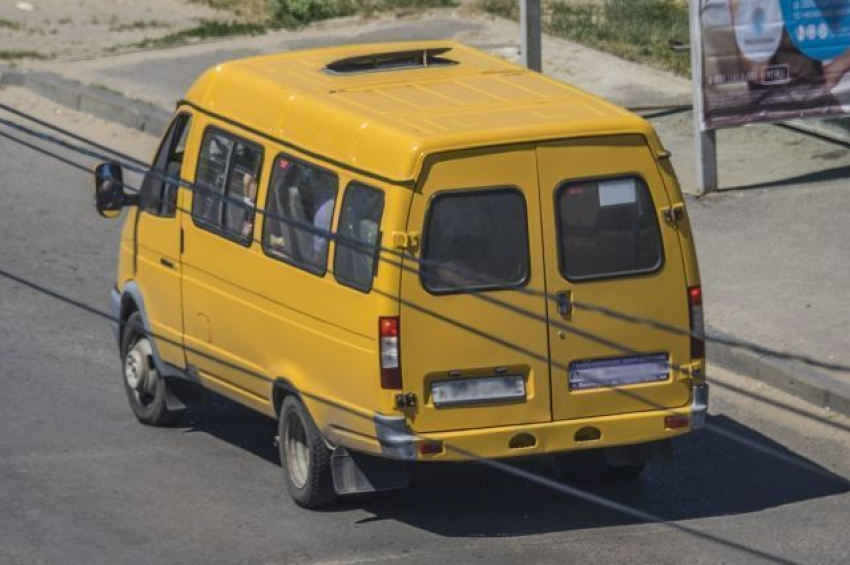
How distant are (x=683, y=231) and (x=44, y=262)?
716 centimetres

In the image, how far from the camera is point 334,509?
10.6 m

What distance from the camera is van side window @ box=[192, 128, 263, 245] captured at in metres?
10.9

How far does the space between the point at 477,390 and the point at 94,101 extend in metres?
11.4

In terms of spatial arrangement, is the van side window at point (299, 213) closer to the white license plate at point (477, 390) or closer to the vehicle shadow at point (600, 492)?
the white license plate at point (477, 390)

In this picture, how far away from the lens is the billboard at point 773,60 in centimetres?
1664

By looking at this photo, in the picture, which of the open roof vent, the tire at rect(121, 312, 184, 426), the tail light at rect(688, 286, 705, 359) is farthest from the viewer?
the tire at rect(121, 312, 184, 426)

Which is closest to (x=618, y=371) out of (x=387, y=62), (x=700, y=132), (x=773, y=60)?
(x=387, y=62)

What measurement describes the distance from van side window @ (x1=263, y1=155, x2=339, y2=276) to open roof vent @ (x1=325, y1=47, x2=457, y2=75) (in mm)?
923

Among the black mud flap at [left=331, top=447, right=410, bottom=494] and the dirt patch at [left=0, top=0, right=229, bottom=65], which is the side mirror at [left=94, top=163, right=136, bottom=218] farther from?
the dirt patch at [left=0, top=0, right=229, bottom=65]

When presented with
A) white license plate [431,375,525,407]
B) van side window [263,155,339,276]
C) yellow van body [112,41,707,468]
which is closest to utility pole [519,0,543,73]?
yellow van body [112,41,707,468]

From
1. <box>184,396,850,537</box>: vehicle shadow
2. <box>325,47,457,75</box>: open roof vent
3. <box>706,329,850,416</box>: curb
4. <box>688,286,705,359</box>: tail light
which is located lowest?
<box>184,396,850,537</box>: vehicle shadow

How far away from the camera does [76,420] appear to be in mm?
12336

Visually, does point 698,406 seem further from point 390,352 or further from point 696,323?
point 390,352

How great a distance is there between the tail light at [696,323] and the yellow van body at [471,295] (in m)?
0.05
